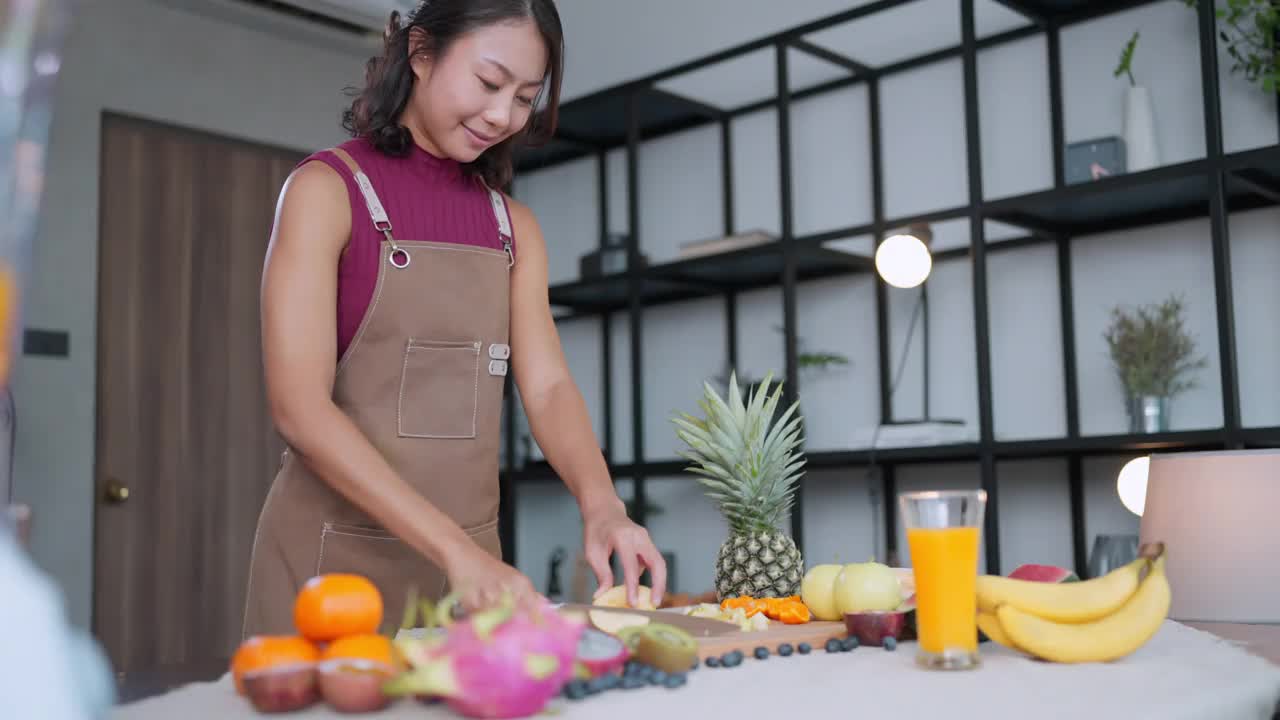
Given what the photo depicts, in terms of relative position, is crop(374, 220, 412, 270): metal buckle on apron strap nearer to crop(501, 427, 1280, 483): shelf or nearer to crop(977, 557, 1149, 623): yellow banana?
crop(977, 557, 1149, 623): yellow banana

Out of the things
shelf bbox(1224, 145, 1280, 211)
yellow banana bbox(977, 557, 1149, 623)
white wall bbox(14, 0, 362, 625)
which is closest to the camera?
yellow banana bbox(977, 557, 1149, 623)

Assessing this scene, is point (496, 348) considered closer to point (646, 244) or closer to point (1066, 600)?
point (1066, 600)

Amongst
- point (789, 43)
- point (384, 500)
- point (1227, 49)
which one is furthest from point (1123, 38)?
point (384, 500)

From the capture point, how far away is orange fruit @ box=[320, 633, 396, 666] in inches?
31.4

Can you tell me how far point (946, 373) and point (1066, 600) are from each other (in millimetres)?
2623

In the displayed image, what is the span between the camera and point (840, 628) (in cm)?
124

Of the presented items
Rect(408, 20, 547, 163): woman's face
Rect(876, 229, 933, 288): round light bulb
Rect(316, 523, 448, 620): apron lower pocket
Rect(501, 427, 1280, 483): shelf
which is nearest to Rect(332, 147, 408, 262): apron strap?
Rect(408, 20, 547, 163): woman's face

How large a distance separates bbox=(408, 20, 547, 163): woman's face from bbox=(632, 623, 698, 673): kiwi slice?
785 mm

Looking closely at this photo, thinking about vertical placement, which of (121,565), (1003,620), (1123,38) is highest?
(1123,38)

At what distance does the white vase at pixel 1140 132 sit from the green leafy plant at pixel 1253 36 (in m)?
0.22

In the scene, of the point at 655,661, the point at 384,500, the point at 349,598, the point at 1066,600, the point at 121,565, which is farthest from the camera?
the point at 121,565

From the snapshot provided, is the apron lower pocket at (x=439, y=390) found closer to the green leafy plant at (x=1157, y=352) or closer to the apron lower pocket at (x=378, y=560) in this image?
the apron lower pocket at (x=378, y=560)

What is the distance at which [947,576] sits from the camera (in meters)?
0.98

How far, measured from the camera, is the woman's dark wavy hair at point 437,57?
4.92 ft
